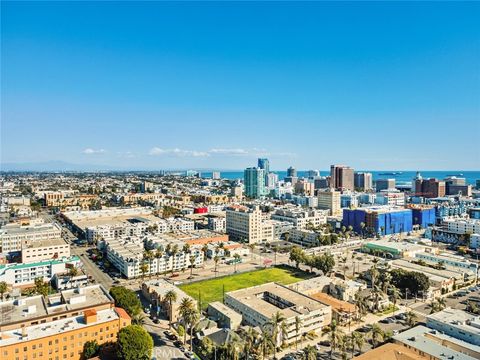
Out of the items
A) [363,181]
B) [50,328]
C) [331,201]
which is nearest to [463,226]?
[331,201]

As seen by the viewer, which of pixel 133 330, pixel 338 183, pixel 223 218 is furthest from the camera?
pixel 338 183

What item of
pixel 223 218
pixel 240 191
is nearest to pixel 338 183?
pixel 240 191

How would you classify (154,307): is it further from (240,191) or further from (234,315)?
(240,191)

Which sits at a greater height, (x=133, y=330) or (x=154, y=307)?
(x=133, y=330)

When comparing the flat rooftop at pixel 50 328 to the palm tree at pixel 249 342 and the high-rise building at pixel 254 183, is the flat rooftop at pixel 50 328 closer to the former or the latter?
the palm tree at pixel 249 342

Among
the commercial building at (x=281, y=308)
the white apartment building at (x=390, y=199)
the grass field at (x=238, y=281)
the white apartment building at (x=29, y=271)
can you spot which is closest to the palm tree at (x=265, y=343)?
the commercial building at (x=281, y=308)

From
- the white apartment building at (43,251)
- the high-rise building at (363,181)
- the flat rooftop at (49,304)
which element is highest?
the high-rise building at (363,181)

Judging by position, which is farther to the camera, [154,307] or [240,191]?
[240,191]
